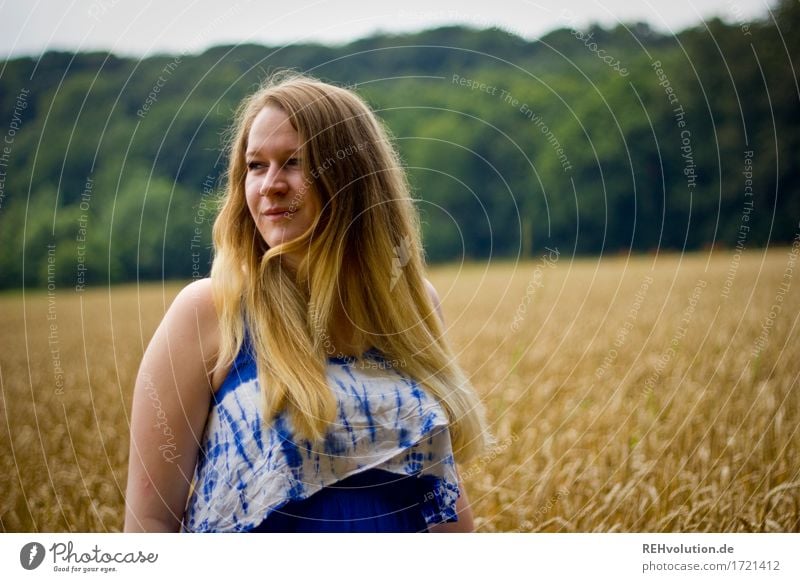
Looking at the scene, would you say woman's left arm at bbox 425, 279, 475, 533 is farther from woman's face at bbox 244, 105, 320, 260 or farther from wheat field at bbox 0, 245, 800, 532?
wheat field at bbox 0, 245, 800, 532

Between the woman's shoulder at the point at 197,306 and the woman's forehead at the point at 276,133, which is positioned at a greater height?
the woman's forehead at the point at 276,133

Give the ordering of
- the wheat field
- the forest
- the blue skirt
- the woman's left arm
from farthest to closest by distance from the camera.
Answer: the forest → the wheat field → the woman's left arm → the blue skirt

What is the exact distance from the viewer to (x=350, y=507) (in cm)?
195

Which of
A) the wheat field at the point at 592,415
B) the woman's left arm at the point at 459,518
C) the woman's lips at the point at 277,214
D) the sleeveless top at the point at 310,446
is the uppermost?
the woman's lips at the point at 277,214

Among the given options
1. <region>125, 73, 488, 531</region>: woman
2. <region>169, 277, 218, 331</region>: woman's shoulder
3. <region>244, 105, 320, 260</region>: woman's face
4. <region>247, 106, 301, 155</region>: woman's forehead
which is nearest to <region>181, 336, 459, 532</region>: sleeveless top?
<region>125, 73, 488, 531</region>: woman

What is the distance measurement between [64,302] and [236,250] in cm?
984

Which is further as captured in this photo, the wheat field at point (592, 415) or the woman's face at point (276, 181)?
the wheat field at point (592, 415)

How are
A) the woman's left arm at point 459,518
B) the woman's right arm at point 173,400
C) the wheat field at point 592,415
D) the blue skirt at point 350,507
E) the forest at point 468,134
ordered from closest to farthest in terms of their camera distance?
the woman's right arm at point 173,400 → the blue skirt at point 350,507 → the woman's left arm at point 459,518 → the wheat field at point 592,415 → the forest at point 468,134

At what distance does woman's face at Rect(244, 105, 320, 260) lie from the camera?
194 cm

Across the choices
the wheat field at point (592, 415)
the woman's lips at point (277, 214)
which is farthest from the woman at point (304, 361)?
the wheat field at point (592, 415)

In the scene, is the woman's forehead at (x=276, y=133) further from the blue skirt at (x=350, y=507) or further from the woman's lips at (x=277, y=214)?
the blue skirt at (x=350, y=507)

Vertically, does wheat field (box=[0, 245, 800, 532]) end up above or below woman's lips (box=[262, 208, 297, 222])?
below

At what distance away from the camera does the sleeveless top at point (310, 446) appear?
186 cm

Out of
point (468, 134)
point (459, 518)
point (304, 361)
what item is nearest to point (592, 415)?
point (459, 518)
